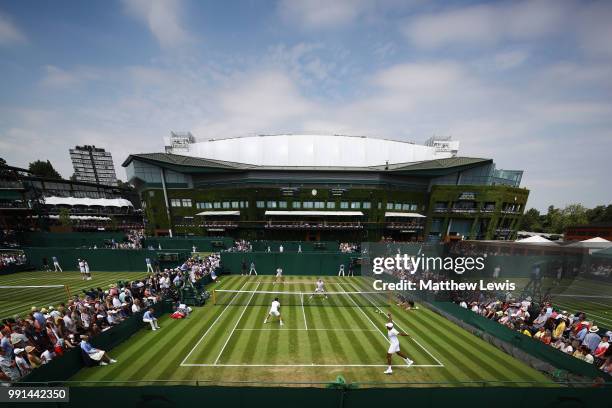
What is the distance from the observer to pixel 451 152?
70.4 metres

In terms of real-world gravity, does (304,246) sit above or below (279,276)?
above

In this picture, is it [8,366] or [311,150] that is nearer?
[8,366]

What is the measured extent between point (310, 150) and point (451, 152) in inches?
1544

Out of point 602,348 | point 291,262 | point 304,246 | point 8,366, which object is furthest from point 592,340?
point 304,246

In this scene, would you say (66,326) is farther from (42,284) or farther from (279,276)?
(42,284)

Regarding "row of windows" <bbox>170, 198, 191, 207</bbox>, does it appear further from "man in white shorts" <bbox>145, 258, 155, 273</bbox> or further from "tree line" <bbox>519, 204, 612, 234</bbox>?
"tree line" <bbox>519, 204, 612, 234</bbox>

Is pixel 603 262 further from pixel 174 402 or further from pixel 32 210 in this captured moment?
pixel 32 210

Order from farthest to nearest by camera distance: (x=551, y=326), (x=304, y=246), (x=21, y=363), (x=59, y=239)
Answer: (x=59, y=239) < (x=304, y=246) < (x=551, y=326) < (x=21, y=363)

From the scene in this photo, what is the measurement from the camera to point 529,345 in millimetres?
11078

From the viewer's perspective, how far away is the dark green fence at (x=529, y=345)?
8.95 m

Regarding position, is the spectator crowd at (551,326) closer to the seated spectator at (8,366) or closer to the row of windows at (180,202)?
the seated spectator at (8,366)

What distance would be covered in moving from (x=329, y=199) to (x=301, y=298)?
34.6 meters

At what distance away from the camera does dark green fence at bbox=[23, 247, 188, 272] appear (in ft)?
92.3

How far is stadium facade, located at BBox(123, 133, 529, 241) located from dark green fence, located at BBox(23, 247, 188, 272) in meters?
25.0
